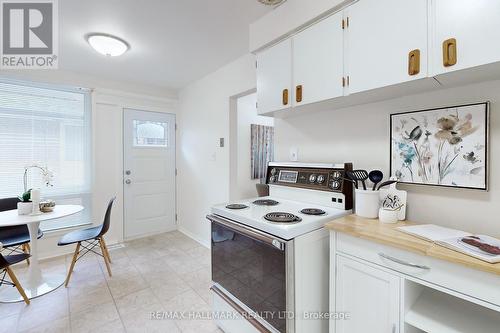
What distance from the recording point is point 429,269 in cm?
93

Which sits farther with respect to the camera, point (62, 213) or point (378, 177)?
point (62, 213)

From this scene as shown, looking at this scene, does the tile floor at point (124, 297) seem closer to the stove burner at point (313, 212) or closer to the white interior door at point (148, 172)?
the white interior door at point (148, 172)

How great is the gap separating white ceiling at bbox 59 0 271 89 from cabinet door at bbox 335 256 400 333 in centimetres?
191

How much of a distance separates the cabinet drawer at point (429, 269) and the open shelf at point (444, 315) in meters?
0.11

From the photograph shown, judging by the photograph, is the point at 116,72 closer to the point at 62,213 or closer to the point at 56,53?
the point at 56,53

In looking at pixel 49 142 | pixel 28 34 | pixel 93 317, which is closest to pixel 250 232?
pixel 93 317

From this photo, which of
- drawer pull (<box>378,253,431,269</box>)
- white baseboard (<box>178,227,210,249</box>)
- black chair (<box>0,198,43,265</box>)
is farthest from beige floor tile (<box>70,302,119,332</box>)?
drawer pull (<box>378,253,431,269</box>)

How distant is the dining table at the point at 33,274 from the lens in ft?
6.73

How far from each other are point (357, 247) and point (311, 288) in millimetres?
364

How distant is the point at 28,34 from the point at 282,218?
2.65 meters

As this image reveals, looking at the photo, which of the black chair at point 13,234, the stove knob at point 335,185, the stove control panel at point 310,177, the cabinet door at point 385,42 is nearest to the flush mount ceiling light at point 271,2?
the cabinet door at point 385,42

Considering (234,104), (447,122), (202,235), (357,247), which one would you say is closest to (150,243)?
(202,235)

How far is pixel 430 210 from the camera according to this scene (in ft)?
4.28

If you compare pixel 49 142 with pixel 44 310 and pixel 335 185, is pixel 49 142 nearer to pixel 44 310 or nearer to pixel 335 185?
pixel 44 310
